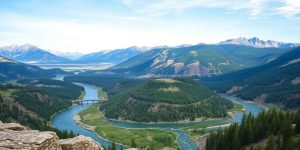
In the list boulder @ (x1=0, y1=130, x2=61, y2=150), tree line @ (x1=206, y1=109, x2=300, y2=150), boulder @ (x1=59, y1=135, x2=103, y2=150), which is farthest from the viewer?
tree line @ (x1=206, y1=109, x2=300, y2=150)

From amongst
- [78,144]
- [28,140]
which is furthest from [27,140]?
[78,144]

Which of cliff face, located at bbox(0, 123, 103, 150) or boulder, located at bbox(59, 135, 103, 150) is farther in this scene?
boulder, located at bbox(59, 135, 103, 150)

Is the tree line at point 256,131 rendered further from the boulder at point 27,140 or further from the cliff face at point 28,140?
the boulder at point 27,140

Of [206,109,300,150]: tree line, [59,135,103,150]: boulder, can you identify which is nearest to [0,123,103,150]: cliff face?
[59,135,103,150]: boulder

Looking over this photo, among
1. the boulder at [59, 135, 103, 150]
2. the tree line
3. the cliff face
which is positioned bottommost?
the tree line

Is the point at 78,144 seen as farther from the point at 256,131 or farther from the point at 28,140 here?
the point at 256,131

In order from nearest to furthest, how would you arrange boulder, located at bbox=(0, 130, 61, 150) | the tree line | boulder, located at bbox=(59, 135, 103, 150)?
boulder, located at bbox=(0, 130, 61, 150) < boulder, located at bbox=(59, 135, 103, 150) < the tree line

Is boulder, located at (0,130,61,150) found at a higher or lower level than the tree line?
higher

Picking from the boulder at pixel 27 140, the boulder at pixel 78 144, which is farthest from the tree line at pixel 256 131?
the boulder at pixel 27 140

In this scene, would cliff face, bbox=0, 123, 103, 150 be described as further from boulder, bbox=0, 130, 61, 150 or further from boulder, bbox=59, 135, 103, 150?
boulder, bbox=59, 135, 103, 150

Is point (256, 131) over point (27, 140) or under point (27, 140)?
under
